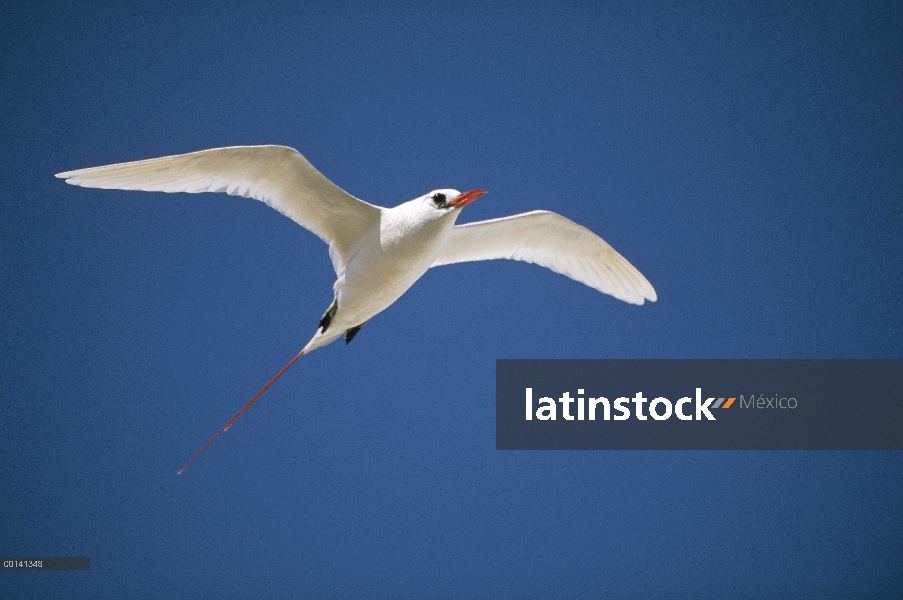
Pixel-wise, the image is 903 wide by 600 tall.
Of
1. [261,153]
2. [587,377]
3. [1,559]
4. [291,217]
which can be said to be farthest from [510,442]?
[1,559]

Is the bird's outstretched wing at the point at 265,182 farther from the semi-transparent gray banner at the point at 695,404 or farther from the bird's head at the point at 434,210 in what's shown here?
the semi-transparent gray banner at the point at 695,404

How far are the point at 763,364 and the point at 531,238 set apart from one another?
105 centimetres

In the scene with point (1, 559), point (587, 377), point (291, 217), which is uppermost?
point (291, 217)

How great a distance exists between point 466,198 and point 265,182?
64cm

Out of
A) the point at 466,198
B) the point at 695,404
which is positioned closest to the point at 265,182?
the point at 466,198

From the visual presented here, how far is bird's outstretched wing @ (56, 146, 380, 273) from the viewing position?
2396mm

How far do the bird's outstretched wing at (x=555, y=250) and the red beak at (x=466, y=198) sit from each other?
52 centimetres

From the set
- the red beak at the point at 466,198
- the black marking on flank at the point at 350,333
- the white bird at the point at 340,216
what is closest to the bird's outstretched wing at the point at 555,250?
the white bird at the point at 340,216

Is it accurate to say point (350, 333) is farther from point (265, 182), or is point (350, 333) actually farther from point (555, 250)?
point (555, 250)

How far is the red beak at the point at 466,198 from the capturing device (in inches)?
87.9

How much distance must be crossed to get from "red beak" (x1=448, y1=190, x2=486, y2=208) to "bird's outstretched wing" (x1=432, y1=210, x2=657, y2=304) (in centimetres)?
52

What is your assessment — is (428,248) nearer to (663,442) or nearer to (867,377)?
(663,442)

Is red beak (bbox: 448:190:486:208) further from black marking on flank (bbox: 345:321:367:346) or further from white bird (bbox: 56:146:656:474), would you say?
black marking on flank (bbox: 345:321:367:346)

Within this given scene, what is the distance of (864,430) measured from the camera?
3.30m
